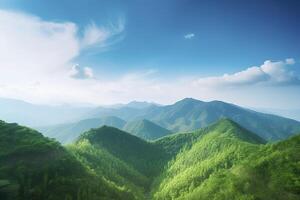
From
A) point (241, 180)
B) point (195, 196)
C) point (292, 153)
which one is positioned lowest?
point (195, 196)

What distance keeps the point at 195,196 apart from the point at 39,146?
279 feet

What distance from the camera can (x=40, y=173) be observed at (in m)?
139

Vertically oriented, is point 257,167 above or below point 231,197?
above

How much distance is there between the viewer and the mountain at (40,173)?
126m

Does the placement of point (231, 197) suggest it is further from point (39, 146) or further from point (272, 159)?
point (39, 146)

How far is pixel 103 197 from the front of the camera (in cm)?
14500

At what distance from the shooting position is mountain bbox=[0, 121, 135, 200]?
413 feet

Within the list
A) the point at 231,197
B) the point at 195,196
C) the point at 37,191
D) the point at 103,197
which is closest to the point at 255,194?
the point at 231,197

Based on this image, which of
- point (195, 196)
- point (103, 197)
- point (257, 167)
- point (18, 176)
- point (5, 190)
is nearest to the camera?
point (5, 190)

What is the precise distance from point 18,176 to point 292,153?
409 ft

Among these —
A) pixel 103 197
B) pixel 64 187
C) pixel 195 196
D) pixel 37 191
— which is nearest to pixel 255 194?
pixel 195 196

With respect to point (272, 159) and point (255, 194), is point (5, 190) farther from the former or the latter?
point (272, 159)

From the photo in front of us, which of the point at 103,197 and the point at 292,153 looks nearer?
the point at 103,197

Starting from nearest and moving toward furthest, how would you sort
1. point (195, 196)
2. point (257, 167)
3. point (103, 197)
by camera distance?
point (103, 197) < point (257, 167) < point (195, 196)
